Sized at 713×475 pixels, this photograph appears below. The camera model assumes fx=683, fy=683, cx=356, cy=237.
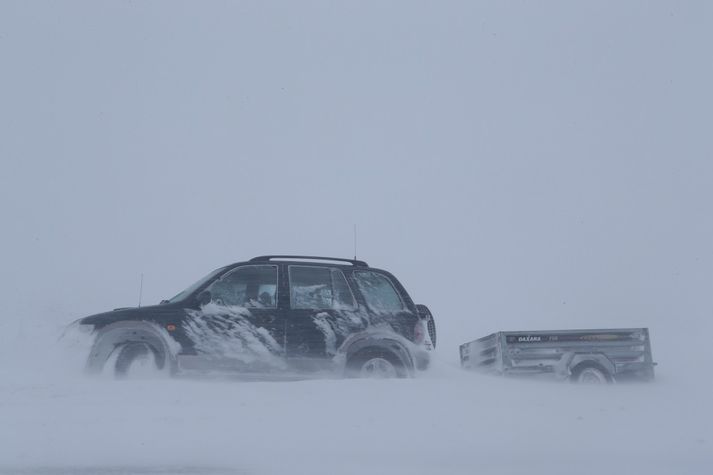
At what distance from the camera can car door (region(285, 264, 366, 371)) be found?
8055mm

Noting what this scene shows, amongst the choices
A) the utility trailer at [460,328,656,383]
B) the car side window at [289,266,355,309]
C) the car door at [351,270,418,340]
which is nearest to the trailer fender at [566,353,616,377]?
the utility trailer at [460,328,656,383]

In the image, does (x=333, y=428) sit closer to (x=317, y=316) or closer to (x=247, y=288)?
(x=317, y=316)

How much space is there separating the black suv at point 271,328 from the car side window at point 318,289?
12 millimetres

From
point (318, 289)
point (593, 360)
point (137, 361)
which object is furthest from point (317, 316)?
point (593, 360)

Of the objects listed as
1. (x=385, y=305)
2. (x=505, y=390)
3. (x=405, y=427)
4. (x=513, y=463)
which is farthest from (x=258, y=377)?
(x=513, y=463)

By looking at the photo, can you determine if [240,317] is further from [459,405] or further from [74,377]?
[459,405]

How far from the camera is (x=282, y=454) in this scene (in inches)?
213

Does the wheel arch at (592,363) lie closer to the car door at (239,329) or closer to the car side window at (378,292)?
the car side window at (378,292)

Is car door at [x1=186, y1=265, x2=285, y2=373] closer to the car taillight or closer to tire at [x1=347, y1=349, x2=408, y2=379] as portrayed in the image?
tire at [x1=347, y1=349, x2=408, y2=379]

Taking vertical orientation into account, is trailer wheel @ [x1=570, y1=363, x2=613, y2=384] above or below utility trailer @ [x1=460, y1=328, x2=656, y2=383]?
below

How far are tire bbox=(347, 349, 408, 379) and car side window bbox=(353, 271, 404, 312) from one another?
23.1 inches

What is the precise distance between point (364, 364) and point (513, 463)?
2.91 metres

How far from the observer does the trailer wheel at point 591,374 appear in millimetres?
9398

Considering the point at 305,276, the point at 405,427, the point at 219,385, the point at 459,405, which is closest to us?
the point at 405,427
